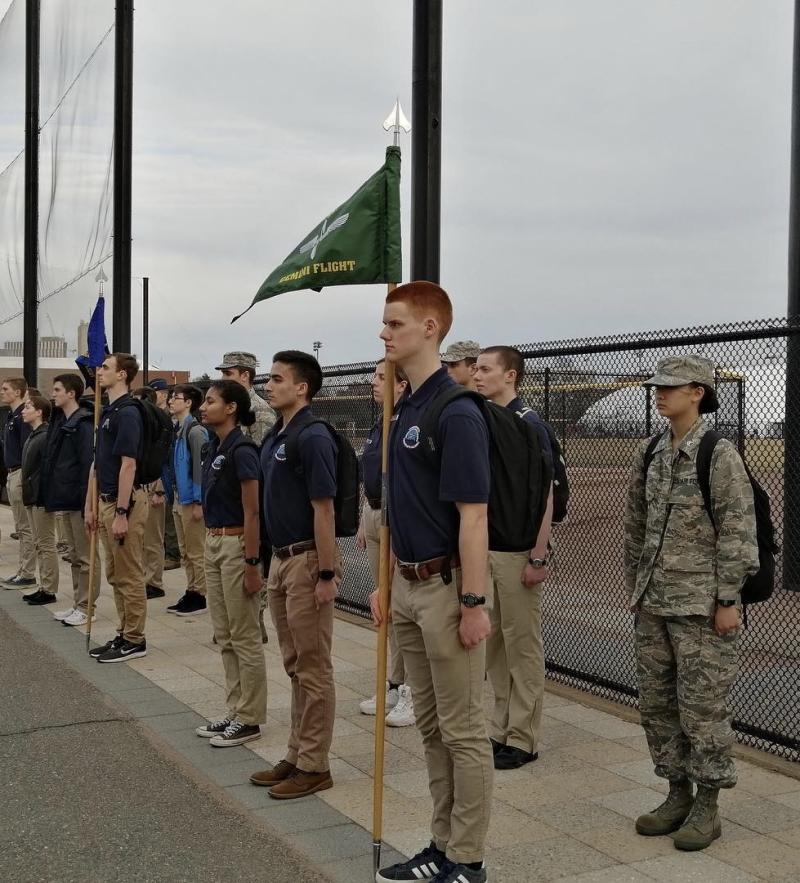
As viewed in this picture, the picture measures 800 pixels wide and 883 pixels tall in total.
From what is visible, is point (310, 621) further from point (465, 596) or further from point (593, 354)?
point (593, 354)

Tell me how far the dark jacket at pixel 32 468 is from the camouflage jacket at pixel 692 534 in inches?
320

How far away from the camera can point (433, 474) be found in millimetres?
4344

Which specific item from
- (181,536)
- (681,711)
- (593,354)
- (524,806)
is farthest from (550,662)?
(181,536)

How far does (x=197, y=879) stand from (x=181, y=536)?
7921mm

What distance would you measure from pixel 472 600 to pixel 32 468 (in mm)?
8778

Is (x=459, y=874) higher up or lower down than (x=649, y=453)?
lower down

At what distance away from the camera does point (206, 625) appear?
10.6m

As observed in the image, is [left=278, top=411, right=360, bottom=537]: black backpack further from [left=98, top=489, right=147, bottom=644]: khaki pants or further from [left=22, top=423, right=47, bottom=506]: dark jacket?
[left=22, top=423, right=47, bottom=506]: dark jacket

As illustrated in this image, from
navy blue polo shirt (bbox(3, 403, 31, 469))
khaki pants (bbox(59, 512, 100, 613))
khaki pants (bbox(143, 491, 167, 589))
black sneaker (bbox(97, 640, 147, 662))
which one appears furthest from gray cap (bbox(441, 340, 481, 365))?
navy blue polo shirt (bbox(3, 403, 31, 469))

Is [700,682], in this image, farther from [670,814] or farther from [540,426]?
[540,426]

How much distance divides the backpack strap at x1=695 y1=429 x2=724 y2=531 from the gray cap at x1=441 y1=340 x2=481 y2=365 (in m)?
2.07

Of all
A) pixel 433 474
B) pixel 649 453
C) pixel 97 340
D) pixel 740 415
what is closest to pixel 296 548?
pixel 433 474

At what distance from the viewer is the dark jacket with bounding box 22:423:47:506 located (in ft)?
38.9

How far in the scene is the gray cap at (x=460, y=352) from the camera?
6.82m
